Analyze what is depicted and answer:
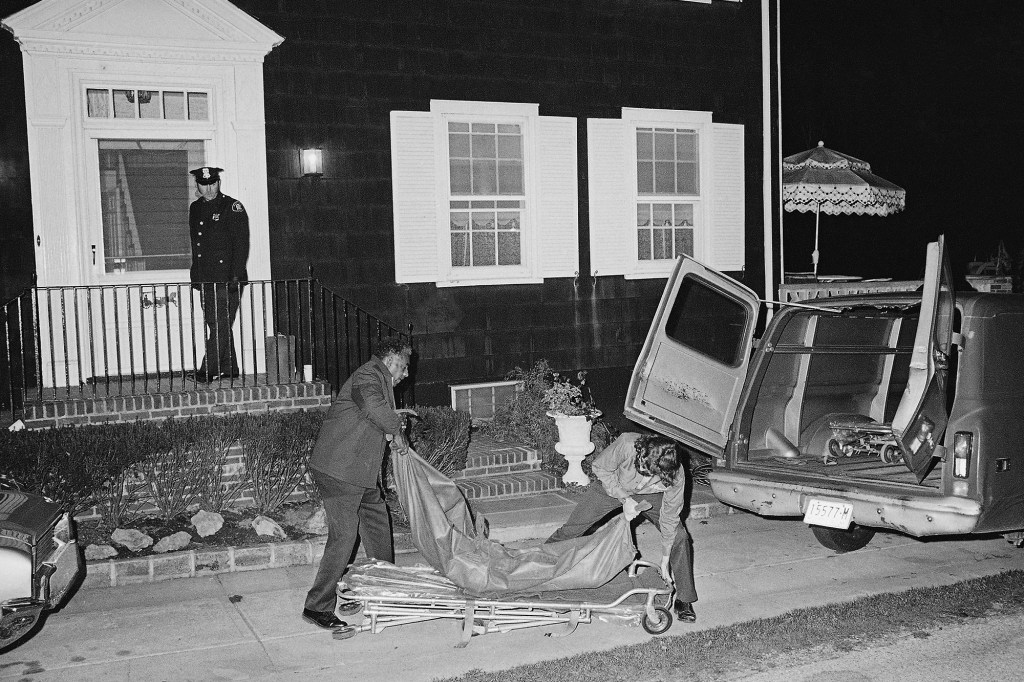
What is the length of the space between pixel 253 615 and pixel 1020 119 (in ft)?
88.9

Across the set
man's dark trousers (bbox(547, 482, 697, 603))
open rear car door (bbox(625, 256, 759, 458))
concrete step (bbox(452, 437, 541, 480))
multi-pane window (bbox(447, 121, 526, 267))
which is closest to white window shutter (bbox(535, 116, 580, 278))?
multi-pane window (bbox(447, 121, 526, 267))

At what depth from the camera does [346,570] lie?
228 inches

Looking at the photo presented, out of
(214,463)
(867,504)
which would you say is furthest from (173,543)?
(867,504)

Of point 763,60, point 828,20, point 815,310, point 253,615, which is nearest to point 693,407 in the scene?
point 815,310

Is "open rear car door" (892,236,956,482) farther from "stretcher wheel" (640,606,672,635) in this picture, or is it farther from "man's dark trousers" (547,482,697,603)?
"stretcher wheel" (640,606,672,635)

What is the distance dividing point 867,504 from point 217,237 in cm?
598

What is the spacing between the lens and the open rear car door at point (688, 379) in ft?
20.9

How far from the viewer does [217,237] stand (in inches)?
352

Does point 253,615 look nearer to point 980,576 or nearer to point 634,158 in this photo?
point 980,576

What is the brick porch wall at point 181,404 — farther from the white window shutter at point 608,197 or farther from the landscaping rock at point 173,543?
the white window shutter at point 608,197

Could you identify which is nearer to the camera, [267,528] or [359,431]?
[359,431]

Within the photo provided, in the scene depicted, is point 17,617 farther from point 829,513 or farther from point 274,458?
point 829,513

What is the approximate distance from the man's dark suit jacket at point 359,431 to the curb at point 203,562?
1410 mm

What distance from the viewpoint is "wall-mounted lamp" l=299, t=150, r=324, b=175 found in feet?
30.5
